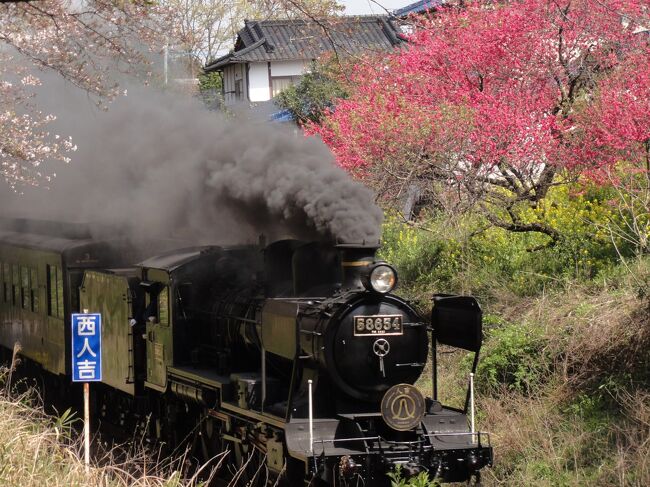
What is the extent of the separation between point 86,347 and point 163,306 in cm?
141

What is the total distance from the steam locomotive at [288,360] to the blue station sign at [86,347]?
750 millimetres

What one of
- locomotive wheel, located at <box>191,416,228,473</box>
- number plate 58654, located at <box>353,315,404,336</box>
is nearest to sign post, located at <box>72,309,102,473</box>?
locomotive wheel, located at <box>191,416,228,473</box>

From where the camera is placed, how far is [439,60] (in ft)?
54.5

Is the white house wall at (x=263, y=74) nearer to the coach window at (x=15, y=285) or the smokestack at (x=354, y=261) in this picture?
the coach window at (x=15, y=285)

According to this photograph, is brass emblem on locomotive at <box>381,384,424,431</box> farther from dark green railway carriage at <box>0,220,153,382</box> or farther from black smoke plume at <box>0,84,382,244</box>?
dark green railway carriage at <box>0,220,153,382</box>

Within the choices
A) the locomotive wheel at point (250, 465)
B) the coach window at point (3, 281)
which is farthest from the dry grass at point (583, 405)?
the coach window at point (3, 281)

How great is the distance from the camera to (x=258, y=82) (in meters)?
40.7

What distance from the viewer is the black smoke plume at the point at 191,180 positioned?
32.4 feet

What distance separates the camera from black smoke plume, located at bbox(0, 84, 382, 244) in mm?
9891

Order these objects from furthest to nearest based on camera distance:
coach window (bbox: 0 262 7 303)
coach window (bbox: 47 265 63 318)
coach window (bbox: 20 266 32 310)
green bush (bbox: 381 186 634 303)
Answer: coach window (bbox: 0 262 7 303), coach window (bbox: 20 266 32 310), coach window (bbox: 47 265 63 318), green bush (bbox: 381 186 634 303)

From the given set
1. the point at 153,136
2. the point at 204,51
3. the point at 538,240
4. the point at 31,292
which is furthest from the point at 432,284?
the point at 204,51

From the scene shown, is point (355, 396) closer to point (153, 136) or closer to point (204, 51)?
point (153, 136)

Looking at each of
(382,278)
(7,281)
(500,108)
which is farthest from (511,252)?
(7,281)

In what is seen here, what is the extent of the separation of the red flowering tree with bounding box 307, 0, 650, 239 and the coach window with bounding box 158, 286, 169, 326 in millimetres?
4974
